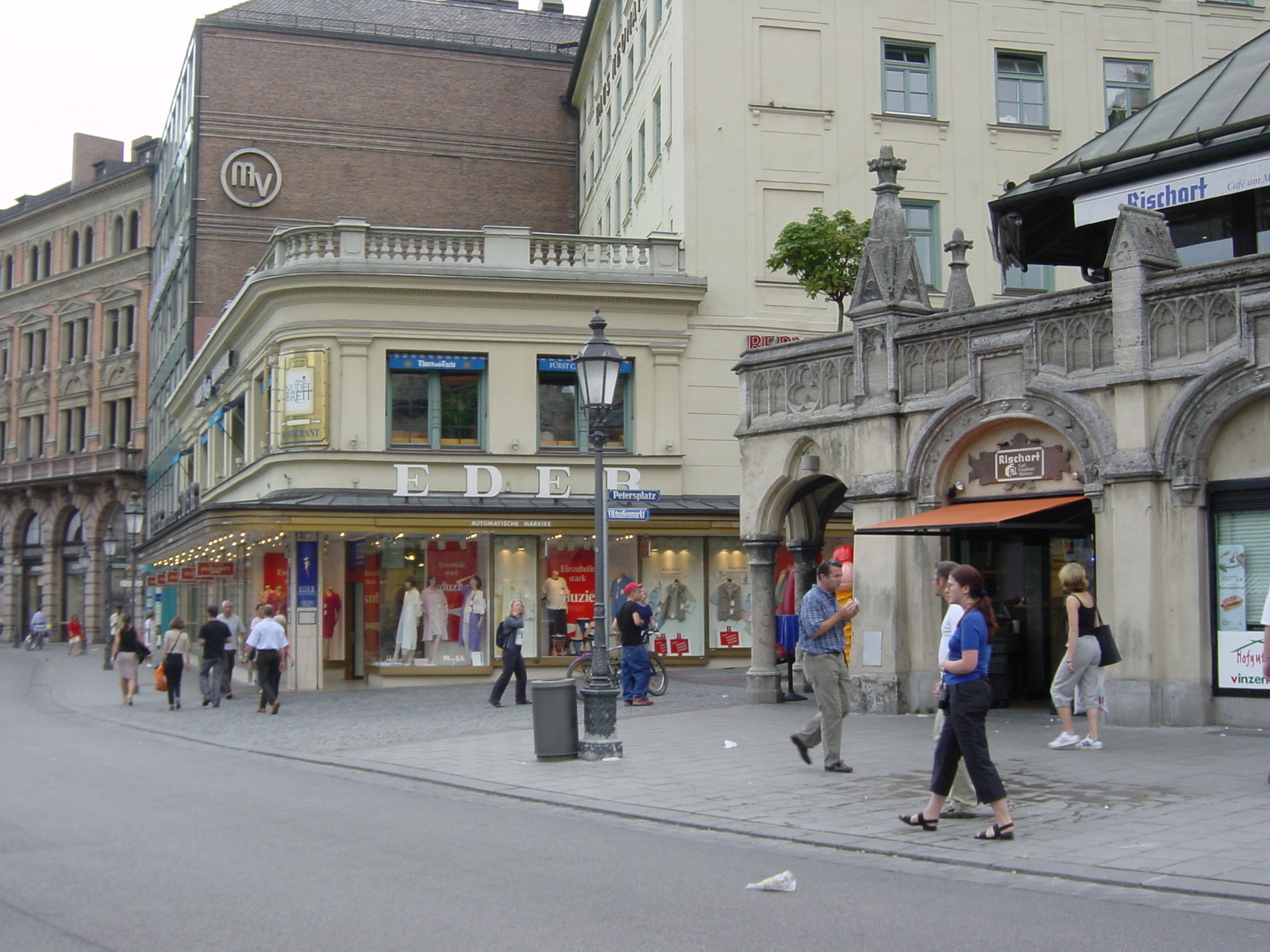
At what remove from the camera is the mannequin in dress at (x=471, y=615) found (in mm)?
27078

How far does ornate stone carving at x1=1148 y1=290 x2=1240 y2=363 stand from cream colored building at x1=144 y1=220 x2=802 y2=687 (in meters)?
14.6

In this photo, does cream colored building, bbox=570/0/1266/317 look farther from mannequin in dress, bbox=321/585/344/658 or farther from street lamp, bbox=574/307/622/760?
street lamp, bbox=574/307/622/760

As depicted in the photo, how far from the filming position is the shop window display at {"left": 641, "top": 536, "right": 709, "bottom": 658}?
92.9ft

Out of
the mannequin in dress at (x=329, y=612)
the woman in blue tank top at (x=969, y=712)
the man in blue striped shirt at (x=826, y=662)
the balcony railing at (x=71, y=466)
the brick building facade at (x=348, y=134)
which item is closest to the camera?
the woman in blue tank top at (x=969, y=712)

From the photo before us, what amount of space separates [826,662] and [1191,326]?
18.1 ft

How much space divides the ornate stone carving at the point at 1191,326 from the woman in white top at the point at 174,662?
16450mm

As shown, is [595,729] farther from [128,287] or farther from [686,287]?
[128,287]

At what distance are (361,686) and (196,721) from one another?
6932mm

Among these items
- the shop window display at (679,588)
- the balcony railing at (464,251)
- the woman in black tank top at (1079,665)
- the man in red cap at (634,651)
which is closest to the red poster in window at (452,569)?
the shop window display at (679,588)

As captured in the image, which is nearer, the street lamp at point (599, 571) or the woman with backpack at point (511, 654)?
the street lamp at point (599, 571)

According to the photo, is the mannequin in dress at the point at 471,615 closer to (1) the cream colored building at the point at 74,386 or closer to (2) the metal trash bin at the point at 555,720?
(2) the metal trash bin at the point at 555,720

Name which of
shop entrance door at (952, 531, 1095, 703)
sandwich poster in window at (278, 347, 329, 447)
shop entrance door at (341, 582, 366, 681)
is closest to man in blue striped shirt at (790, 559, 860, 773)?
shop entrance door at (952, 531, 1095, 703)

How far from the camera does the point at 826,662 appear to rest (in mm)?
11930

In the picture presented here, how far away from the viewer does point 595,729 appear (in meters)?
→ 13.9
